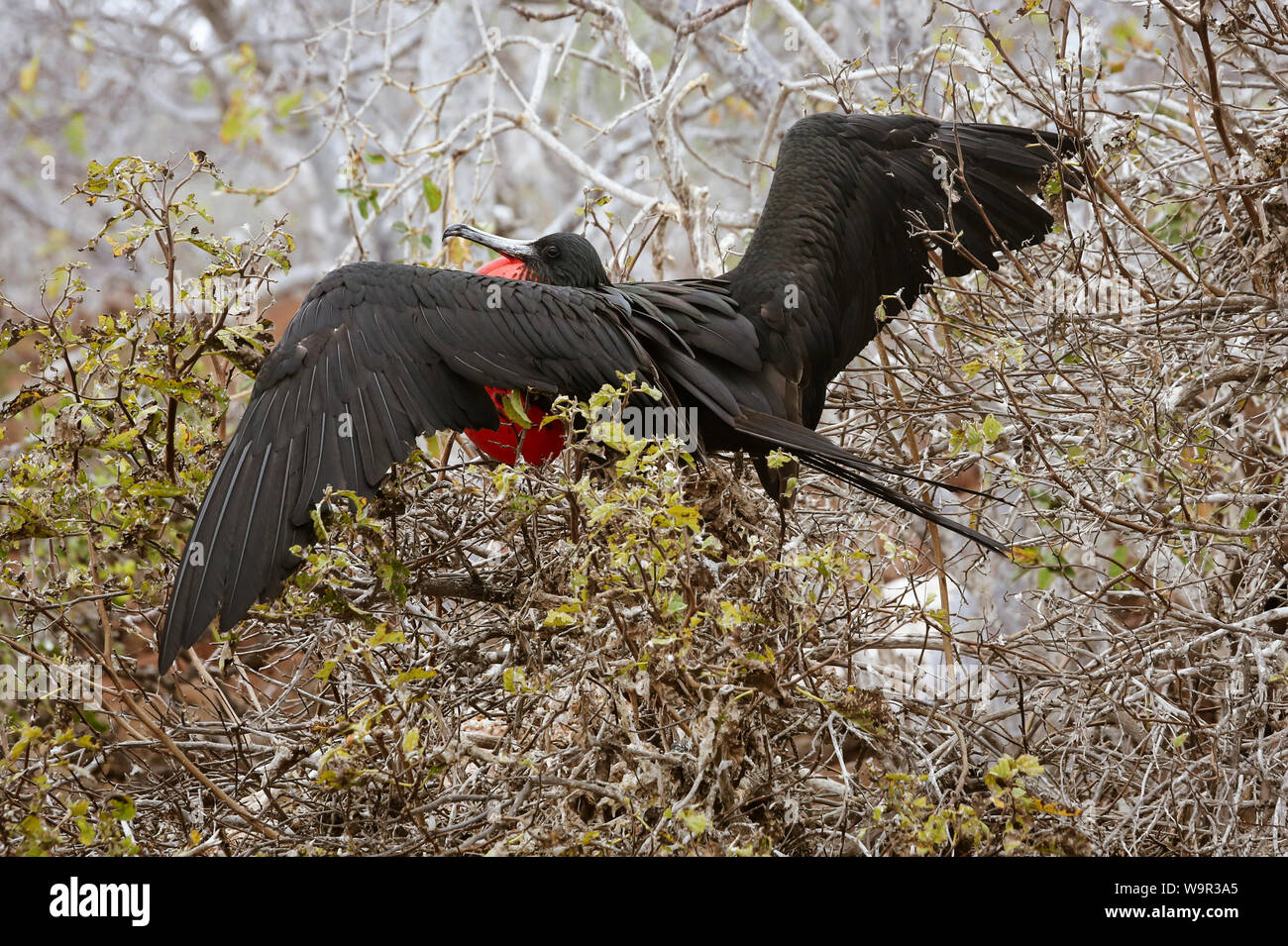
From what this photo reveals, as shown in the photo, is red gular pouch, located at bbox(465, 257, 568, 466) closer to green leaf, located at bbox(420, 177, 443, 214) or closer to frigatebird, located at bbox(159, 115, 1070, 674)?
frigatebird, located at bbox(159, 115, 1070, 674)

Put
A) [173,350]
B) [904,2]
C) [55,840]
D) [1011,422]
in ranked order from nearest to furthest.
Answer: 1. [55,840]
2. [173,350]
3. [1011,422]
4. [904,2]

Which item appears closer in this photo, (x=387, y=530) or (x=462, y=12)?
(x=387, y=530)

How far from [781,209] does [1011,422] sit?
0.75 m

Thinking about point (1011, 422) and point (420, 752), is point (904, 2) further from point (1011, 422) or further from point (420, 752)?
point (420, 752)

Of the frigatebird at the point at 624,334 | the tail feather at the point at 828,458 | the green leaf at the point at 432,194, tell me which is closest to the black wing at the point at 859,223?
the frigatebird at the point at 624,334

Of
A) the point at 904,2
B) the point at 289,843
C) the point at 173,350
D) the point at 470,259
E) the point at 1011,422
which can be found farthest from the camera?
the point at 904,2

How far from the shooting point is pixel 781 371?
3.06m

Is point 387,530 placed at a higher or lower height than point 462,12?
lower

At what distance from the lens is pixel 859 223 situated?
126 inches

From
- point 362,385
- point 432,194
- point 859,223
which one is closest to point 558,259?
point 859,223

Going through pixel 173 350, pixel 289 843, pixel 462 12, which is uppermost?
pixel 462 12

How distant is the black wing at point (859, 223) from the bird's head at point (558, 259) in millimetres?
350

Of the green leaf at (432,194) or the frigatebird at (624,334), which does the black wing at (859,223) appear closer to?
the frigatebird at (624,334)

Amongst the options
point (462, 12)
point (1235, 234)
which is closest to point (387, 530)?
point (1235, 234)
